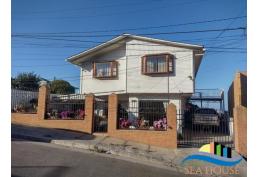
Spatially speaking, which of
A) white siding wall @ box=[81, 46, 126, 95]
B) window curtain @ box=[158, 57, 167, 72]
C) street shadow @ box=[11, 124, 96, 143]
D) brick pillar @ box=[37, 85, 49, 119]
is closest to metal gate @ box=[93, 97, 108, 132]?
street shadow @ box=[11, 124, 96, 143]

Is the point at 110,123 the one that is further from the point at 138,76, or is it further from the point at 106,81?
the point at 106,81

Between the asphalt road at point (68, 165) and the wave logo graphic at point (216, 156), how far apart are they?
2.15m

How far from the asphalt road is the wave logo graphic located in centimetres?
215

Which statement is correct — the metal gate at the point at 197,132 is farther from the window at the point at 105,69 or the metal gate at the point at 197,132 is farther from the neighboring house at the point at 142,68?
the window at the point at 105,69

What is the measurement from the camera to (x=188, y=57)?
1762cm

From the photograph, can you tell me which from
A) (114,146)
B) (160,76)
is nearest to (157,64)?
(160,76)

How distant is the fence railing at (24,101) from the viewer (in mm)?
15477

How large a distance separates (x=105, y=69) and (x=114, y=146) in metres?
9.31

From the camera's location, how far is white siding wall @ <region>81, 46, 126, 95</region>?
748 inches
